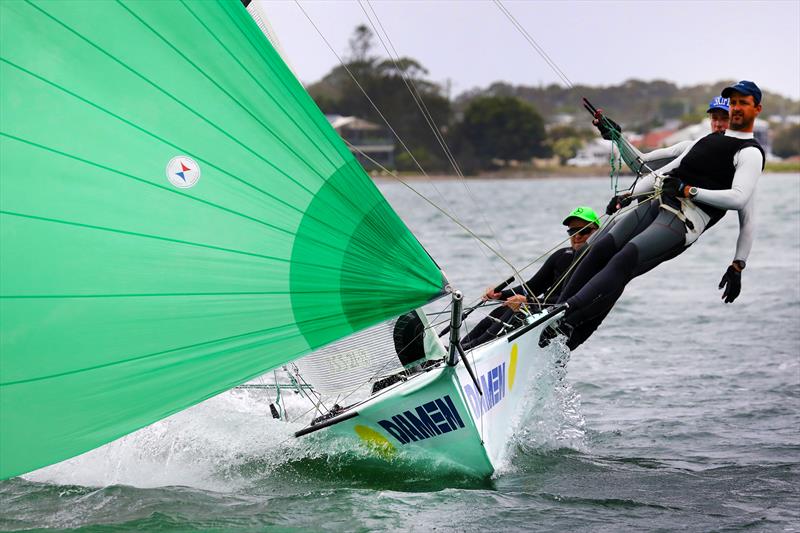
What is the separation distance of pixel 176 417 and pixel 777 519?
328 cm

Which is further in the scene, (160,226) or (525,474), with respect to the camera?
(525,474)

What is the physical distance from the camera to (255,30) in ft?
14.8

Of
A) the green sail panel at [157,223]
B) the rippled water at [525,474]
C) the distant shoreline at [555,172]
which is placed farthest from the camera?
the distant shoreline at [555,172]

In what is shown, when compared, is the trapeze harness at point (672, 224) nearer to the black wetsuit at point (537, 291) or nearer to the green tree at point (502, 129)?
the black wetsuit at point (537, 291)

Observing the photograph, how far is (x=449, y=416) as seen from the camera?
496 cm

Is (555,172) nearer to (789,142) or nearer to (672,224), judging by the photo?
(789,142)

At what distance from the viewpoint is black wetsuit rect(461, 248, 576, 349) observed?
242 inches

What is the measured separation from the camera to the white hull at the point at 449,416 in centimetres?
494

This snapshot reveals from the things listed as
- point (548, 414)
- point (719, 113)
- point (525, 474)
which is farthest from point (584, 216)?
point (525, 474)

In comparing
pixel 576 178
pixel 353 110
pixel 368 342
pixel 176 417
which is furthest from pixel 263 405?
pixel 576 178

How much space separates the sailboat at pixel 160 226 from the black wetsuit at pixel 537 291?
1512mm

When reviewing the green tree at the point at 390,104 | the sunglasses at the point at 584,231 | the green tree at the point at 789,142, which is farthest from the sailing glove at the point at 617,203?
the green tree at the point at 789,142

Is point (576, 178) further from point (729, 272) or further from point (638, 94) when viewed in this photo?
point (729, 272)

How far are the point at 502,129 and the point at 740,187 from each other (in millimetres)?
62478
